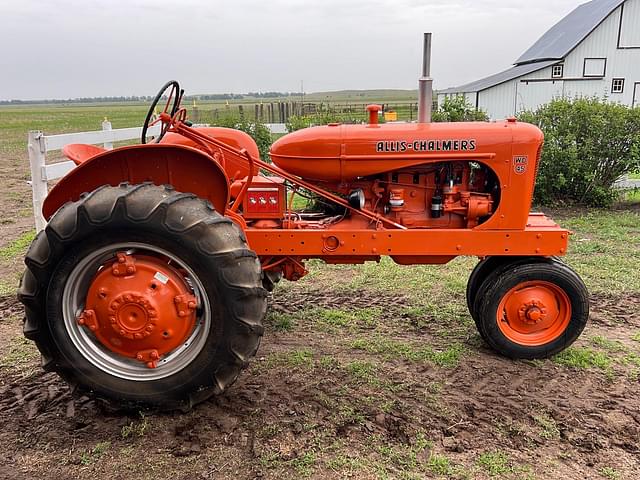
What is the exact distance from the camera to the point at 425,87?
12.4 feet

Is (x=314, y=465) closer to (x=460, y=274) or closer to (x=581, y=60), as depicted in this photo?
(x=460, y=274)

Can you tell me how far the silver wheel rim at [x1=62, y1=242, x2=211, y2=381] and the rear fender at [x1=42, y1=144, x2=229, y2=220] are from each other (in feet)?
1.61

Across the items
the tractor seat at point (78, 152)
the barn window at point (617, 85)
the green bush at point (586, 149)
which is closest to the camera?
the tractor seat at point (78, 152)

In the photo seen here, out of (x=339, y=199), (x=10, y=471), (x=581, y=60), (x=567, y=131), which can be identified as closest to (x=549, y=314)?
(x=339, y=199)

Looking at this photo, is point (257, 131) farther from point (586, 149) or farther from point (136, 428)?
point (136, 428)

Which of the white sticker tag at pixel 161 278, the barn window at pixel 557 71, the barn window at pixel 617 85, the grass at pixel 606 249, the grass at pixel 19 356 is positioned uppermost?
the barn window at pixel 557 71

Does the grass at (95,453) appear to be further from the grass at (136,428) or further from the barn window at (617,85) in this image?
the barn window at (617,85)

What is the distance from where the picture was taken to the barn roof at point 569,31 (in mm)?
26984

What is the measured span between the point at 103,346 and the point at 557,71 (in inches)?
1134

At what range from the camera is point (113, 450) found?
2.91 meters

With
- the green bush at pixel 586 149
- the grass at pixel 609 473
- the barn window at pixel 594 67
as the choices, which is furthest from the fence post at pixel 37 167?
the barn window at pixel 594 67

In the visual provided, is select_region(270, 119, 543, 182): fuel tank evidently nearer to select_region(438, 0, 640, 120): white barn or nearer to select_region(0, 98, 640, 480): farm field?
select_region(0, 98, 640, 480): farm field

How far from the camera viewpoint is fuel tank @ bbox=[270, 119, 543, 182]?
3689 mm

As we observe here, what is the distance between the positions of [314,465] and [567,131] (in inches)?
297
